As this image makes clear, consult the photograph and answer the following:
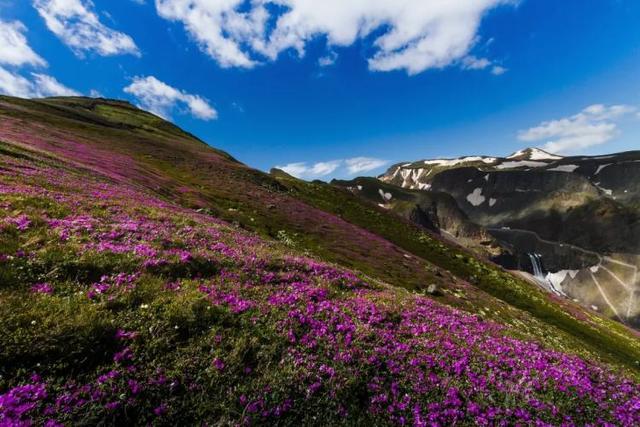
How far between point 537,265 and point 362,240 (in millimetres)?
162396

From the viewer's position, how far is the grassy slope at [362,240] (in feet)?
87.9

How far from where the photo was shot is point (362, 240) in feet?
125

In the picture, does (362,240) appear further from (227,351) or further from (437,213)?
(437,213)

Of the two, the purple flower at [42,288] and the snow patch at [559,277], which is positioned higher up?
the purple flower at [42,288]

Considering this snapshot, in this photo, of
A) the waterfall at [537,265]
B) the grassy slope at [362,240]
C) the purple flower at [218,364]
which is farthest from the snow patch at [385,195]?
the purple flower at [218,364]

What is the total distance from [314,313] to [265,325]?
1937 mm

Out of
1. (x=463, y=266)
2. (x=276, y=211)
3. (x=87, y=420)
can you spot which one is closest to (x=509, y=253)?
(x=463, y=266)

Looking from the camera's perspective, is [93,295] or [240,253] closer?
[93,295]

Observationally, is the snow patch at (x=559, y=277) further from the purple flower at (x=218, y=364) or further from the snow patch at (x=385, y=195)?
the purple flower at (x=218, y=364)

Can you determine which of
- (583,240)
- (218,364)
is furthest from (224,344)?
(583,240)

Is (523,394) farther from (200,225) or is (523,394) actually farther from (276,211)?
(276,211)

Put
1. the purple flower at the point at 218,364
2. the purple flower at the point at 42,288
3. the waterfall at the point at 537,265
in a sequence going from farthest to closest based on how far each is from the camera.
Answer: the waterfall at the point at 537,265 → the purple flower at the point at 42,288 → the purple flower at the point at 218,364

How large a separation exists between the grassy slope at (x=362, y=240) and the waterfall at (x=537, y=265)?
397ft

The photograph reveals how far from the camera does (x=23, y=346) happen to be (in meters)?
6.39
